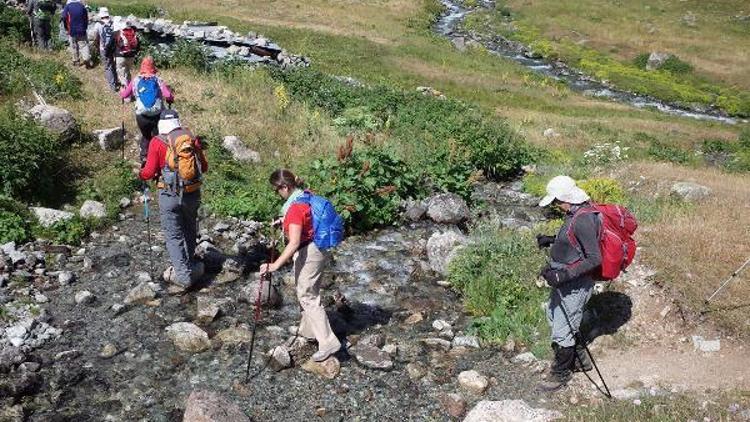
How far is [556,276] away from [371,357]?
2.68m

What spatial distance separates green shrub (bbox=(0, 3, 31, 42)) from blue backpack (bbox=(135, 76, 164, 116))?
962cm

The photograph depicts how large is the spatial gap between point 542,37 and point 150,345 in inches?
2272

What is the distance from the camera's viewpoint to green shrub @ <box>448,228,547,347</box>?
8.84 meters

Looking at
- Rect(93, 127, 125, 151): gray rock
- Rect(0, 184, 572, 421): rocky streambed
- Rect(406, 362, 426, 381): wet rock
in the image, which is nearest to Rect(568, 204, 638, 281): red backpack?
Rect(0, 184, 572, 421): rocky streambed

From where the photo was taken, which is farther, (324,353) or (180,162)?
(180,162)

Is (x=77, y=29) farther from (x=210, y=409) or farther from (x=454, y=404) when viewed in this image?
(x=454, y=404)

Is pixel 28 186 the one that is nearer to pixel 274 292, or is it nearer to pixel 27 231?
pixel 27 231

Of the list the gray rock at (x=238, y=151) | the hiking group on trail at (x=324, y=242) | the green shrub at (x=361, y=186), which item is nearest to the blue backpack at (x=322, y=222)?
the hiking group on trail at (x=324, y=242)

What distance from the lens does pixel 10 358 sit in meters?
7.36

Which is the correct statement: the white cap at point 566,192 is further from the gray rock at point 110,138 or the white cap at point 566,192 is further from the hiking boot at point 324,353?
the gray rock at point 110,138

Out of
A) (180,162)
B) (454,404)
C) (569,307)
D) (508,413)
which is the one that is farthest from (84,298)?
(569,307)

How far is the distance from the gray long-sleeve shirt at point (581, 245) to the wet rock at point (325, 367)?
3.00 m

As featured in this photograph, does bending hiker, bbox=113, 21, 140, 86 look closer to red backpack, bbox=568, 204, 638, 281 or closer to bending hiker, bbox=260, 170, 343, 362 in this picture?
bending hiker, bbox=260, 170, 343, 362

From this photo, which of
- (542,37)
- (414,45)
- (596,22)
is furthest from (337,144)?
(596,22)
